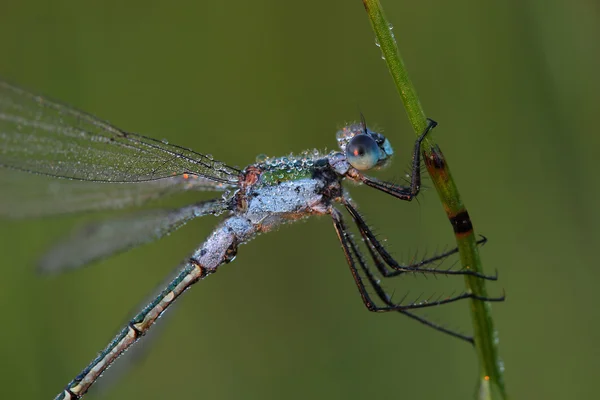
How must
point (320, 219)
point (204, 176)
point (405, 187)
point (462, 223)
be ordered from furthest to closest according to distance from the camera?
point (320, 219) < point (204, 176) < point (405, 187) < point (462, 223)

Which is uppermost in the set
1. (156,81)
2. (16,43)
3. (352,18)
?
(16,43)

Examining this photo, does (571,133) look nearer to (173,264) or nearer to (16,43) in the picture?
(173,264)

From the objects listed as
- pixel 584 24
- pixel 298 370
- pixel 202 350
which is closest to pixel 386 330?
pixel 298 370

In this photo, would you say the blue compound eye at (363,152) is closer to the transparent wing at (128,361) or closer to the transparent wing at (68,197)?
the transparent wing at (68,197)

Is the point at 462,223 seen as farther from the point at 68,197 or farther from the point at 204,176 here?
the point at 68,197

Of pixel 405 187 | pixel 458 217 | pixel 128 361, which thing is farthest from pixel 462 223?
pixel 128 361

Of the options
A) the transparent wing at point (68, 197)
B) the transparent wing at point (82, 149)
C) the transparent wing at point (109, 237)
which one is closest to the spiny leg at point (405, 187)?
the transparent wing at point (82, 149)
